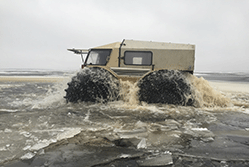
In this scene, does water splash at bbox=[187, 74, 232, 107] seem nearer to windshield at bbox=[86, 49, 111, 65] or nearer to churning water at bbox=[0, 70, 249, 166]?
churning water at bbox=[0, 70, 249, 166]

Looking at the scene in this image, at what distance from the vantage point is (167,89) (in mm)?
4902

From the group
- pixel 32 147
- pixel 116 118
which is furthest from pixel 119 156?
pixel 116 118

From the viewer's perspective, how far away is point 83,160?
2.07 metres

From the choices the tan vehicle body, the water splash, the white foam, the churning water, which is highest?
the tan vehicle body

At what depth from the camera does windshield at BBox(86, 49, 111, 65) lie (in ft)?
18.4

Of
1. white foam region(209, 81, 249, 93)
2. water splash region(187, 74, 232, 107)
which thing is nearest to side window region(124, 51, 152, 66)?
water splash region(187, 74, 232, 107)

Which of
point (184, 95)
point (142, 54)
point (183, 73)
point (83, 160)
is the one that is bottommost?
point (83, 160)

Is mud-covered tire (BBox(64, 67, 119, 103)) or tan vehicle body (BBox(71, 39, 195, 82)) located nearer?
mud-covered tire (BBox(64, 67, 119, 103))

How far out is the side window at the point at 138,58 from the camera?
213 inches

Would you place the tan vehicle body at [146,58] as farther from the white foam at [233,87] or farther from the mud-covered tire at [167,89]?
the white foam at [233,87]

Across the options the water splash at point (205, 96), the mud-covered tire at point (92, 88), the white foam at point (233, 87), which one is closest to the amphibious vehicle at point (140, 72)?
the mud-covered tire at point (92, 88)

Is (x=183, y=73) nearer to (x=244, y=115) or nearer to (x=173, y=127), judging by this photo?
(x=244, y=115)

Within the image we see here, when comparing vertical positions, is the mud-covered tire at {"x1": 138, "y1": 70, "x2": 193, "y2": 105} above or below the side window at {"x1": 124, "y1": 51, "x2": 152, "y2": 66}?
below

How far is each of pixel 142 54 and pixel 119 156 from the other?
3.77 meters
